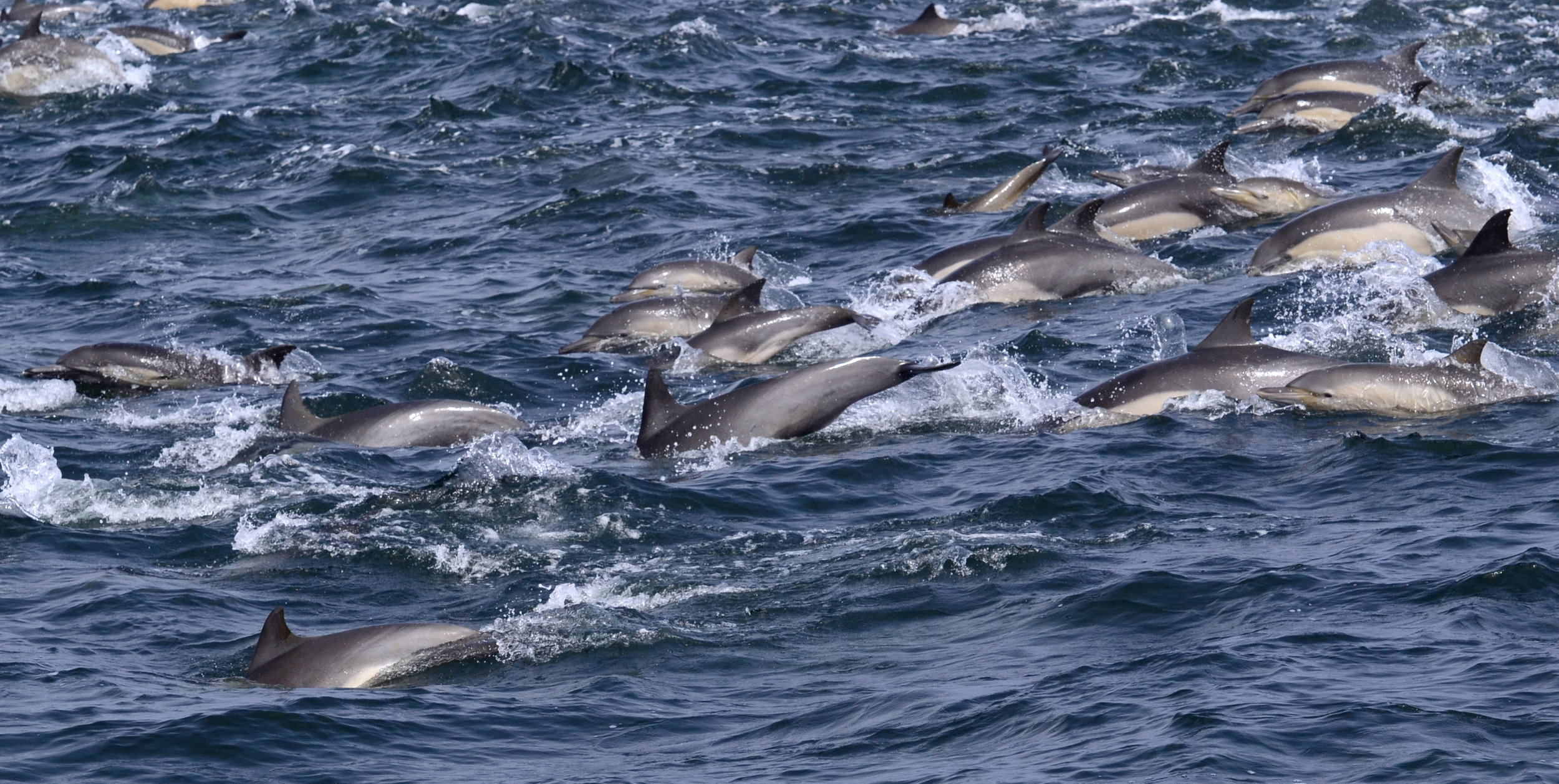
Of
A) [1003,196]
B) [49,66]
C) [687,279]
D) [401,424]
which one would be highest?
[401,424]

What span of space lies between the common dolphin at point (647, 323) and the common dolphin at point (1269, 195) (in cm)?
592

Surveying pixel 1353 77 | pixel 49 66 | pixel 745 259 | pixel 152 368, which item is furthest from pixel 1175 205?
pixel 49 66

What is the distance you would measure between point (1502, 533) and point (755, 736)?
485 centimetres

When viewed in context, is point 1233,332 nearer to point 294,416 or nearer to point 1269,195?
point 1269,195

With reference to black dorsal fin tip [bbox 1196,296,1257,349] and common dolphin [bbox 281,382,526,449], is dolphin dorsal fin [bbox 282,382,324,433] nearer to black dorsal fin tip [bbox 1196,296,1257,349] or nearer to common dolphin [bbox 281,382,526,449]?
common dolphin [bbox 281,382,526,449]

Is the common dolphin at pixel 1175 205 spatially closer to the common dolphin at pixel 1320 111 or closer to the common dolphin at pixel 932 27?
the common dolphin at pixel 1320 111

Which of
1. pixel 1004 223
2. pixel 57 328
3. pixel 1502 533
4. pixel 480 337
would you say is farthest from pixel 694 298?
pixel 1502 533

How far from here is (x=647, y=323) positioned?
18344 millimetres

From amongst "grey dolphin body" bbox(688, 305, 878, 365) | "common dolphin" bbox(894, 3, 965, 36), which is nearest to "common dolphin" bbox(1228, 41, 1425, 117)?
"common dolphin" bbox(894, 3, 965, 36)

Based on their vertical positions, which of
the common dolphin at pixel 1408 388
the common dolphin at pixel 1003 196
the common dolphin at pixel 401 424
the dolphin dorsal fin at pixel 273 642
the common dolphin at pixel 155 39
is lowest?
the common dolphin at pixel 155 39

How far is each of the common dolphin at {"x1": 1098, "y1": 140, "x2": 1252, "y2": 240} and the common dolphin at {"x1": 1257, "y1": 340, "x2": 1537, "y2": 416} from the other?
20.9 feet

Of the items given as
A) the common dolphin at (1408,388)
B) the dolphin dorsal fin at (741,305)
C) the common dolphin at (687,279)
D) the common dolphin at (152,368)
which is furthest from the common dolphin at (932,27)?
the common dolphin at (1408,388)

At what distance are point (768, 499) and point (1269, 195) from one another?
9.81 m

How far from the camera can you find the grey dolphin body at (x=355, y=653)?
10.4m
